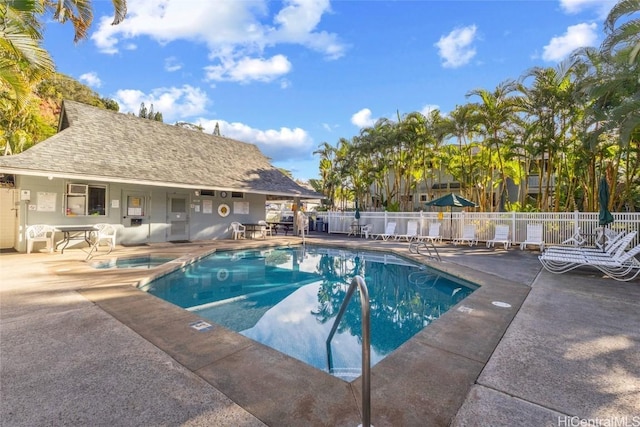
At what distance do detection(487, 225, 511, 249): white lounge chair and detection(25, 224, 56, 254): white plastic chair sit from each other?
53.9ft

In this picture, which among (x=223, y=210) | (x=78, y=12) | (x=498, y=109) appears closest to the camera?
(x=78, y=12)

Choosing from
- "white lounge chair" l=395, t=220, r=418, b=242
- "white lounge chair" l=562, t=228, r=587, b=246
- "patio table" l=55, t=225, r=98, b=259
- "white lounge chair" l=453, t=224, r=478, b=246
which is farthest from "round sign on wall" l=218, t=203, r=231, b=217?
"white lounge chair" l=562, t=228, r=587, b=246

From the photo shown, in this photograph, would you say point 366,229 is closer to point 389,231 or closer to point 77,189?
point 389,231

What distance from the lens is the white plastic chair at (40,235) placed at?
32.2 ft

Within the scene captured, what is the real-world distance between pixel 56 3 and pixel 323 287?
11451 mm

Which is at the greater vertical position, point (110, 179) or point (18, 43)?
point (18, 43)

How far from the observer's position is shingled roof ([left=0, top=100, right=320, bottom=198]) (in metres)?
9.93

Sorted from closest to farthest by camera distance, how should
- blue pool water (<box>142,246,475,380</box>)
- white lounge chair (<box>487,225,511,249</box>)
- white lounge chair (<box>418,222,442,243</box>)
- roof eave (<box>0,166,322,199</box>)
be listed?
blue pool water (<box>142,246,475,380</box>), roof eave (<box>0,166,322,199</box>), white lounge chair (<box>487,225,511,249</box>), white lounge chair (<box>418,222,442,243</box>)

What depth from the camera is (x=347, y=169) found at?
2355 centimetres

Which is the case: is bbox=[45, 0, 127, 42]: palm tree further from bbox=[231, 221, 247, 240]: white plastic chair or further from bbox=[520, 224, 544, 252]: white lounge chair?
bbox=[520, 224, 544, 252]: white lounge chair

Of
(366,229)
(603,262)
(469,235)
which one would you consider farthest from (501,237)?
(366,229)

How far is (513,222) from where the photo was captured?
41.0ft

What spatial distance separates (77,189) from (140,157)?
Result: 2.64 metres

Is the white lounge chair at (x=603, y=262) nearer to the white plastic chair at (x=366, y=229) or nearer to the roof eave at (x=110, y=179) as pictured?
the white plastic chair at (x=366, y=229)
